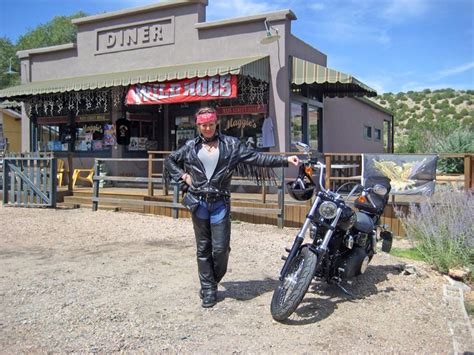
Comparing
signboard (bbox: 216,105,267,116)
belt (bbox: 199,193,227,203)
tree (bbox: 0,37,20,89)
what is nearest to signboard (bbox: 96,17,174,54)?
signboard (bbox: 216,105,267,116)

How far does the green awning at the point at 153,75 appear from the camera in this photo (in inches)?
405

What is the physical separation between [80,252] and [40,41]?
33480 millimetres

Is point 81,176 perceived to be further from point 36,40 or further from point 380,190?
point 36,40

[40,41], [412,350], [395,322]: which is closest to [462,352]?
[412,350]

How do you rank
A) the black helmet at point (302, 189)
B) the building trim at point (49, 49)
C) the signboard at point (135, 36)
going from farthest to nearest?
the building trim at point (49, 49), the signboard at point (135, 36), the black helmet at point (302, 189)

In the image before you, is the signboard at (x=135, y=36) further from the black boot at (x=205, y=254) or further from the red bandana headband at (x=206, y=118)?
the black boot at (x=205, y=254)

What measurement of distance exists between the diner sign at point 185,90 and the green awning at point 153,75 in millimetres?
244

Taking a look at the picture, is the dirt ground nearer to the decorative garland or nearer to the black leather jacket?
the black leather jacket

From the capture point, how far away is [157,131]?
1434 centimetres

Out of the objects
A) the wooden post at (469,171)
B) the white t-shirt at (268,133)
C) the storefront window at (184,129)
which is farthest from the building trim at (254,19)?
the wooden post at (469,171)

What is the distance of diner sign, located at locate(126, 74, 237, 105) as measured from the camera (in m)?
10.4

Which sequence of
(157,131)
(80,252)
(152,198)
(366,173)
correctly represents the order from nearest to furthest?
(80,252) → (366,173) → (152,198) → (157,131)

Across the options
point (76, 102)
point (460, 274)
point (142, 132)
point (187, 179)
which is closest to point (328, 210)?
point (187, 179)

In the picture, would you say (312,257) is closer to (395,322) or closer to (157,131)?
(395,322)
